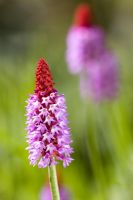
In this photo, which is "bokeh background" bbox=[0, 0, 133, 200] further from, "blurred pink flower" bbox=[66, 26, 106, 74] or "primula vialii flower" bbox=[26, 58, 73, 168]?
"primula vialii flower" bbox=[26, 58, 73, 168]

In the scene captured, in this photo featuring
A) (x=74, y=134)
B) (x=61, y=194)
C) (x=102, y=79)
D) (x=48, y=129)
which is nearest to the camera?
(x=48, y=129)

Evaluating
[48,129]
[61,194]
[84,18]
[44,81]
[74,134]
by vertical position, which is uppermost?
[84,18]

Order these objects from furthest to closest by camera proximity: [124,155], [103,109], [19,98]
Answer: [103,109]
[19,98]
[124,155]

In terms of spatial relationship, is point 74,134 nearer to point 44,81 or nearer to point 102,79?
point 102,79

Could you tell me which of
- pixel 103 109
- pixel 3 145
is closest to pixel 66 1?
pixel 103 109

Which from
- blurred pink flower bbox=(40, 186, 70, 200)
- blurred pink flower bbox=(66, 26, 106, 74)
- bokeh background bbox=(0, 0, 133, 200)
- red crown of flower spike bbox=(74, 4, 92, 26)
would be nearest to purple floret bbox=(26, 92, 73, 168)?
blurred pink flower bbox=(40, 186, 70, 200)

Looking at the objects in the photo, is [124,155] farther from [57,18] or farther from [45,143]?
[57,18]

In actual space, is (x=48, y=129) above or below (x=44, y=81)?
below

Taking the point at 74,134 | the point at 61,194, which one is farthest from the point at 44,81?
the point at 74,134
